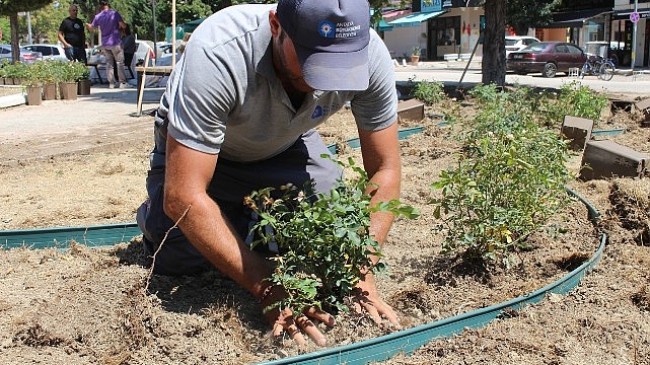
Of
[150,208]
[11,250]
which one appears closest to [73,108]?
[11,250]

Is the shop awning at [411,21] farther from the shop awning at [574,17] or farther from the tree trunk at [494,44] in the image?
the tree trunk at [494,44]

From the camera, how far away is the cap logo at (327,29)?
7.80ft

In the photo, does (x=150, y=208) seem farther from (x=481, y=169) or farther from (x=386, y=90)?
(x=481, y=169)

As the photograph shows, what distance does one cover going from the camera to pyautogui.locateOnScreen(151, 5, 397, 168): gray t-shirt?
102 inches

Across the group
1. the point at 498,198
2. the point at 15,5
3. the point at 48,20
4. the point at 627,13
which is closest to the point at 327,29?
the point at 498,198

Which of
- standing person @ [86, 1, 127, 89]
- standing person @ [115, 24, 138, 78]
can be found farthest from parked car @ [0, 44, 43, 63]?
standing person @ [86, 1, 127, 89]

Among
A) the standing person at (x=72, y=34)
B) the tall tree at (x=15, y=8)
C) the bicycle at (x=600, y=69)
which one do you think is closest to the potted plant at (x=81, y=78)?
the standing person at (x=72, y=34)

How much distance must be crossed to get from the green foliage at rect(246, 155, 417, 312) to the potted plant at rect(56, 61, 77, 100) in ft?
40.4

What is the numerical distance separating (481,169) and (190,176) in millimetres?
1540

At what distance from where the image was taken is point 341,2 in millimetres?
2436

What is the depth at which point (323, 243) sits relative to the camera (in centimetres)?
271

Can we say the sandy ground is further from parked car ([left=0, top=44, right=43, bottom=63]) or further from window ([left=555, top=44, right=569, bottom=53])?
parked car ([left=0, top=44, right=43, bottom=63])

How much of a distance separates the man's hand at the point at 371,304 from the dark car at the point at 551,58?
83.3 feet

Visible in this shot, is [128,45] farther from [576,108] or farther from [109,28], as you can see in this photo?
[576,108]
